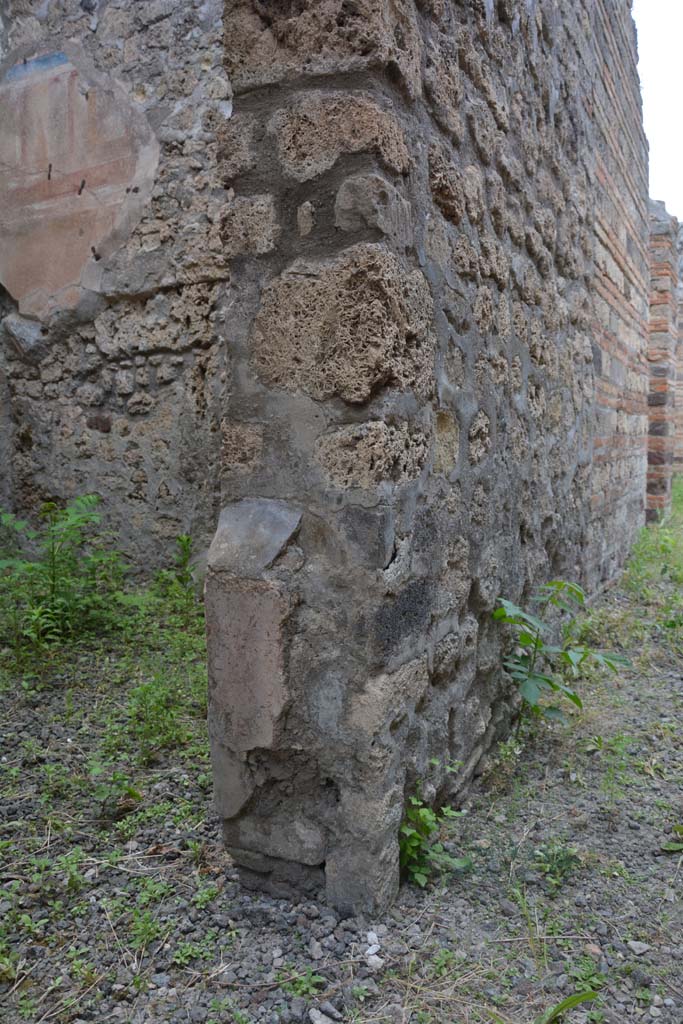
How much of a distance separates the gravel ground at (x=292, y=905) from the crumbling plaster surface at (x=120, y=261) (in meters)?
1.58

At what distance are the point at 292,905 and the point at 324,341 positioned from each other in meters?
1.20

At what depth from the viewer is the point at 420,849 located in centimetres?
181

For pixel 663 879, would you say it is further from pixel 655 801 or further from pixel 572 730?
pixel 572 730

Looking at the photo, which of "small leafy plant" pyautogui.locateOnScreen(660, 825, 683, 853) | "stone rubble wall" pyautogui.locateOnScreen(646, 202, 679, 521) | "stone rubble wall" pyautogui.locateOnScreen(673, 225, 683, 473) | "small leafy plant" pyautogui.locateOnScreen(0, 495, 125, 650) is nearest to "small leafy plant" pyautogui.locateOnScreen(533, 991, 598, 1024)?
"small leafy plant" pyautogui.locateOnScreen(660, 825, 683, 853)

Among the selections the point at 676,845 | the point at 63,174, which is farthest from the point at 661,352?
the point at 676,845

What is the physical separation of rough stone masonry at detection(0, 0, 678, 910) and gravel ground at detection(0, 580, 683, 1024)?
0.14 m

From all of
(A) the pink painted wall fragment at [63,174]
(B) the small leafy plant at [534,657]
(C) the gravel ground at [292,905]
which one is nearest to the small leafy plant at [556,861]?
(C) the gravel ground at [292,905]

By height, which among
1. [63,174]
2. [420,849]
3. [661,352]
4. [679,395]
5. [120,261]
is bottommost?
[420,849]

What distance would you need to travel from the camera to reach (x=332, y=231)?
1.63m

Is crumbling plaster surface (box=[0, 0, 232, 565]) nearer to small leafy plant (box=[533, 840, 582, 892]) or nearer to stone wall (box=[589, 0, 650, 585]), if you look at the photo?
→ stone wall (box=[589, 0, 650, 585])

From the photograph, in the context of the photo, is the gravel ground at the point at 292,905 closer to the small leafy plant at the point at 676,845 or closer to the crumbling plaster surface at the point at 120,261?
the small leafy plant at the point at 676,845

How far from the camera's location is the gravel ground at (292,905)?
1.44 meters

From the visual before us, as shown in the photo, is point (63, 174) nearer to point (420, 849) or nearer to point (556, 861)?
point (420, 849)

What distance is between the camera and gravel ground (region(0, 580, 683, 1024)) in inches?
56.6
